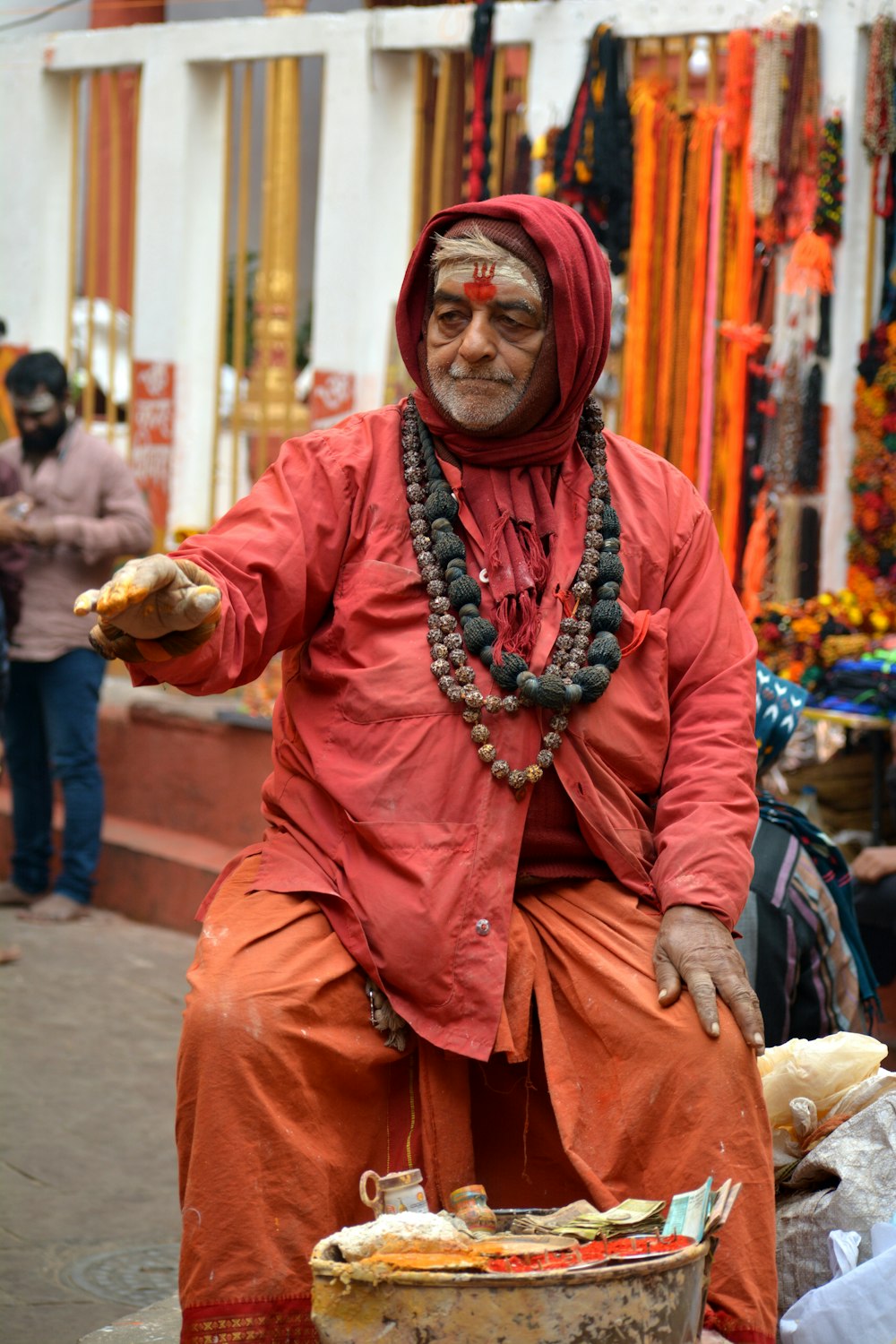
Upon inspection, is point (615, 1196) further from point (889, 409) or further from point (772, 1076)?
point (889, 409)

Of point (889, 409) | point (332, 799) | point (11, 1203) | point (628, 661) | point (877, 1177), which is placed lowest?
point (11, 1203)

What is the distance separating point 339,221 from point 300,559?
4.90 m

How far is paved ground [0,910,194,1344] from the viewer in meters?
3.52

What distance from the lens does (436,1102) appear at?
8.70 feet

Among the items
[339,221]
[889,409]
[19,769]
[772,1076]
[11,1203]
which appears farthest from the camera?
[339,221]

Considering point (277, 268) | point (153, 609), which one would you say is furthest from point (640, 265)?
point (153, 609)

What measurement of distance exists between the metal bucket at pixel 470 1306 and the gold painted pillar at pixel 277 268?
19.3ft

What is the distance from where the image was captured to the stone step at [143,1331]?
9.11 ft

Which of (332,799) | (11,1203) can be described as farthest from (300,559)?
(11,1203)

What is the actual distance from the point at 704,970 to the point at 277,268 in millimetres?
5732

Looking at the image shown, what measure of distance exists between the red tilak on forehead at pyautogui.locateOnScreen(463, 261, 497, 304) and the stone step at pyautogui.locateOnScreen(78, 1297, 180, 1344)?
1.82m

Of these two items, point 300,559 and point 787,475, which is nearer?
point 300,559

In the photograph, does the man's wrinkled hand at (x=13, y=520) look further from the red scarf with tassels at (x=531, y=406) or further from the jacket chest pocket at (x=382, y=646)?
the jacket chest pocket at (x=382, y=646)

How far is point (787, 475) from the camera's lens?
6.30 m
